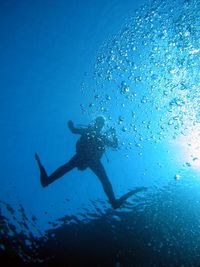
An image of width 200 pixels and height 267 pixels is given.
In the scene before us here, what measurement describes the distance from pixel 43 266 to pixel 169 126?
34.1 ft

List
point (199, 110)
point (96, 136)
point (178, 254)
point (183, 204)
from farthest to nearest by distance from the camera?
point (178, 254), point (183, 204), point (199, 110), point (96, 136)

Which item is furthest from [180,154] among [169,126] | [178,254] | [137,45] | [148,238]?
[178,254]

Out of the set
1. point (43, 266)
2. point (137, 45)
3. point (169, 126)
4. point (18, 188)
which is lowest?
point (43, 266)

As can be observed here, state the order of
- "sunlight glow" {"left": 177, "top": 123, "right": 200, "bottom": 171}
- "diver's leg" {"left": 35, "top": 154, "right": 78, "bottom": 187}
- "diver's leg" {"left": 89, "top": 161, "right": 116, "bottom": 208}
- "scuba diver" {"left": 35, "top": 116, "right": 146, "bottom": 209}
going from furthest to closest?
"sunlight glow" {"left": 177, "top": 123, "right": 200, "bottom": 171}, "diver's leg" {"left": 89, "top": 161, "right": 116, "bottom": 208}, "scuba diver" {"left": 35, "top": 116, "right": 146, "bottom": 209}, "diver's leg" {"left": 35, "top": 154, "right": 78, "bottom": 187}

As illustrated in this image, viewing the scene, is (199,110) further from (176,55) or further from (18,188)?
(18,188)

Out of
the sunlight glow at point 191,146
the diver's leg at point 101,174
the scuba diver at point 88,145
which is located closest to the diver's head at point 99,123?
the scuba diver at point 88,145

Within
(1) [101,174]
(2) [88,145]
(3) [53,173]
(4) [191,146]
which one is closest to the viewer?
(3) [53,173]

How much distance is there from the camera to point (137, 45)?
7.84 meters

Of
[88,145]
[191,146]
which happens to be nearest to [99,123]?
[88,145]

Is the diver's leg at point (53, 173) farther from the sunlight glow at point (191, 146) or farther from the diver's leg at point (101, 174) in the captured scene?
the sunlight glow at point (191, 146)

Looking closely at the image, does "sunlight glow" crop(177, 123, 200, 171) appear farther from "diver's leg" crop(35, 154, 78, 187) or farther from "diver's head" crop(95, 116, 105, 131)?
"diver's leg" crop(35, 154, 78, 187)

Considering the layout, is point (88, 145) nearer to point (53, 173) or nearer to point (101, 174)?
point (101, 174)

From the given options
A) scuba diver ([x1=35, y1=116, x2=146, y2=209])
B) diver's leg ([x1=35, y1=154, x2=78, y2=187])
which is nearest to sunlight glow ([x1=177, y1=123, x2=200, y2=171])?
scuba diver ([x1=35, y1=116, x2=146, y2=209])

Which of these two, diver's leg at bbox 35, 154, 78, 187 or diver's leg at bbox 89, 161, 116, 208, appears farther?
diver's leg at bbox 89, 161, 116, 208
